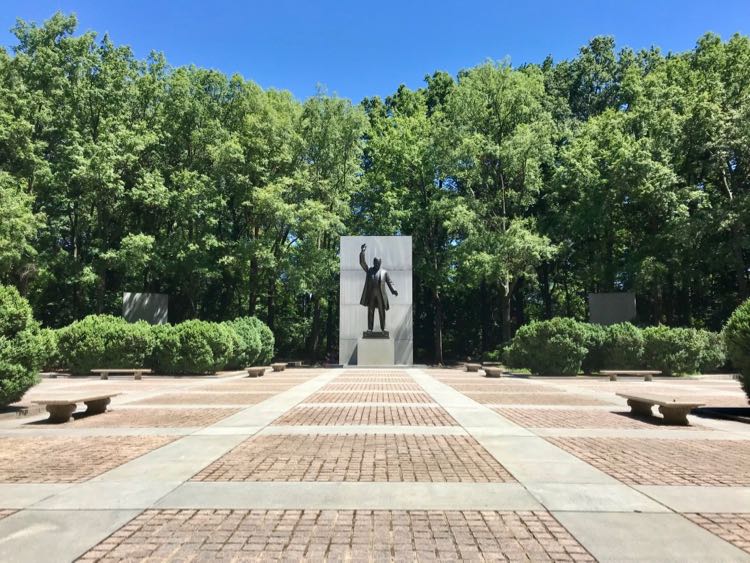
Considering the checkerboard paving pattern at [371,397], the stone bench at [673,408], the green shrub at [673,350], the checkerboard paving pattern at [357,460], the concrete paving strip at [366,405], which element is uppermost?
the green shrub at [673,350]

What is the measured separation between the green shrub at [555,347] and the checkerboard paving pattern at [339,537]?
18951 millimetres

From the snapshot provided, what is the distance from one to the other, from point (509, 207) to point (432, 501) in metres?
34.6

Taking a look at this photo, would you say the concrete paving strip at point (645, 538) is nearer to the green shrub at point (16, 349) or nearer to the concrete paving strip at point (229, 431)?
the concrete paving strip at point (229, 431)

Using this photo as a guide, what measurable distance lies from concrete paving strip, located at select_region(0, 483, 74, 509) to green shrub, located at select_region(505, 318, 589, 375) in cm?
2013

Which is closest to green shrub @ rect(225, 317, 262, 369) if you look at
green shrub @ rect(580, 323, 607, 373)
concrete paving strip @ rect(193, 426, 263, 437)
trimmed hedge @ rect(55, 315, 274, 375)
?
trimmed hedge @ rect(55, 315, 274, 375)

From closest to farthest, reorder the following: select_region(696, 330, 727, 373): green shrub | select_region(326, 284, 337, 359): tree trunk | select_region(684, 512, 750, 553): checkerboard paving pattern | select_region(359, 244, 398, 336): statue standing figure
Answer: select_region(684, 512, 750, 553): checkerboard paving pattern
select_region(696, 330, 727, 373): green shrub
select_region(359, 244, 398, 336): statue standing figure
select_region(326, 284, 337, 359): tree trunk

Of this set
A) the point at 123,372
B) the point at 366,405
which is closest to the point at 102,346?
the point at 123,372

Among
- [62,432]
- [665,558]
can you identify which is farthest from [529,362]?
[665,558]

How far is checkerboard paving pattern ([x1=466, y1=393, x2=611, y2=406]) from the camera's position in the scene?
12391mm

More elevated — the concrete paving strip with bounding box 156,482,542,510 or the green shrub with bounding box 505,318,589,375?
the green shrub with bounding box 505,318,589,375

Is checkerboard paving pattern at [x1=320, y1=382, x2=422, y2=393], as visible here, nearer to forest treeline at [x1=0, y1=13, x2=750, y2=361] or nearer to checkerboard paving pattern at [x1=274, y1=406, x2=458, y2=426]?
checkerboard paving pattern at [x1=274, y1=406, x2=458, y2=426]

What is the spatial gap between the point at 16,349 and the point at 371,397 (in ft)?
25.0

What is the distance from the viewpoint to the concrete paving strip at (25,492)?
15.6ft

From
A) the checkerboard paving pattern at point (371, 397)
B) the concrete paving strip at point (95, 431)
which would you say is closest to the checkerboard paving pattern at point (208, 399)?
the checkerboard paving pattern at point (371, 397)
